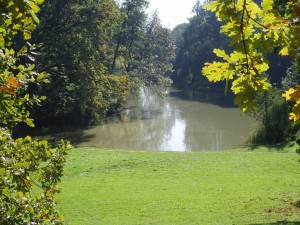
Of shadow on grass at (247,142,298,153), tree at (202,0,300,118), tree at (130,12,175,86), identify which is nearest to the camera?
tree at (202,0,300,118)

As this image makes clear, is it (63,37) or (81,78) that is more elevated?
(63,37)

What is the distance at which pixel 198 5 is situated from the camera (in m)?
64.9

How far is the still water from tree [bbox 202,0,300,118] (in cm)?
2012

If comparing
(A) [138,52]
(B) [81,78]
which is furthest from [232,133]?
(A) [138,52]

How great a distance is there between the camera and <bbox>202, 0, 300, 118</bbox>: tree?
209 centimetres

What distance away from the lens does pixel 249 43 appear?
2.17 metres

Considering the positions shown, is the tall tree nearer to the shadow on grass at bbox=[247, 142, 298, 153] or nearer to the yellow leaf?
the shadow on grass at bbox=[247, 142, 298, 153]

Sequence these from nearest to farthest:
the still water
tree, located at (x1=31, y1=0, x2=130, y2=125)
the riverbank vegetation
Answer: the riverbank vegetation < the still water < tree, located at (x1=31, y1=0, x2=130, y2=125)

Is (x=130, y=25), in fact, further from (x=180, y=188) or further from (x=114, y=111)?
(x=180, y=188)

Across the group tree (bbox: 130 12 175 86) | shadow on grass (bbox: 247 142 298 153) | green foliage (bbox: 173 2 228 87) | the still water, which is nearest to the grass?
shadow on grass (bbox: 247 142 298 153)

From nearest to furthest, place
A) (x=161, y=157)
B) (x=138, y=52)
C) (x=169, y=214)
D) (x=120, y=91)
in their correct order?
(x=169, y=214), (x=161, y=157), (x=120, y=91), (x=138, y=52)

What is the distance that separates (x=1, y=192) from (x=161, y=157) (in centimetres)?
1378

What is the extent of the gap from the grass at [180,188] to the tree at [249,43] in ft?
22.5

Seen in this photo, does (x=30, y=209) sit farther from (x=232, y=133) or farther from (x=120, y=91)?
(x=232, y=133)
